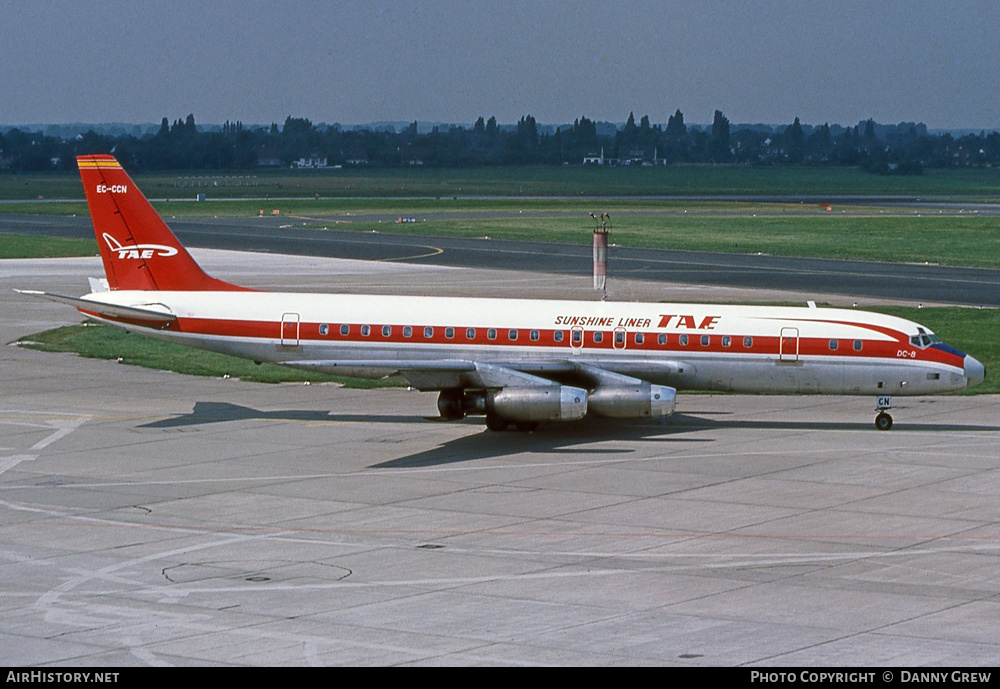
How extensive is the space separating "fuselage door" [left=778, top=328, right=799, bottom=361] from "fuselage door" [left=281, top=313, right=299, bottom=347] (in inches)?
557

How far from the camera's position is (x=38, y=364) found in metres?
54.9

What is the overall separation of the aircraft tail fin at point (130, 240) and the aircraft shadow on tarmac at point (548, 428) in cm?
420

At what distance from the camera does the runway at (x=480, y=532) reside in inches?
893

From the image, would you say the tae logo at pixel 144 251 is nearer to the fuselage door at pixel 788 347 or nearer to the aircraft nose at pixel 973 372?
the fuselage door at pixel 788 347

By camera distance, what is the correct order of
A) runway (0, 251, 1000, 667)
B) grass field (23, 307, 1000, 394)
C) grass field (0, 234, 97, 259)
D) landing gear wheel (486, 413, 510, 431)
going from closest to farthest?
1. runway (0, 251, 1000, 667)
2. landing gear wheel (486, 413, 510, 431)
3. grass field (23, 307, 1000, 394)
4. grass field (0, 234, 97, 259)

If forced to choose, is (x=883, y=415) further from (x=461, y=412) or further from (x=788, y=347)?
(x=461, y=412)

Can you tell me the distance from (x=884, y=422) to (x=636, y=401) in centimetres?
770

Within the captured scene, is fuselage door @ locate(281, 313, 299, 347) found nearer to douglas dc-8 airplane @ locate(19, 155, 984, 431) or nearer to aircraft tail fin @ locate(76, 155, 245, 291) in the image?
douglas dc-8 airplane @ locate(19, 155, 984, 431)

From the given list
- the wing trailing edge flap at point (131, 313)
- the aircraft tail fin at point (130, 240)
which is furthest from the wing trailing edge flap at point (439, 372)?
the aircraft tail fin at point (130, 240)

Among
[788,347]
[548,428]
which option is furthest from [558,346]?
[788,347]

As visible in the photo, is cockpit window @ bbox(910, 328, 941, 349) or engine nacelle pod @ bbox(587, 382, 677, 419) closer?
engine nacelle pod @ bbox(587, 382, 677, 419)

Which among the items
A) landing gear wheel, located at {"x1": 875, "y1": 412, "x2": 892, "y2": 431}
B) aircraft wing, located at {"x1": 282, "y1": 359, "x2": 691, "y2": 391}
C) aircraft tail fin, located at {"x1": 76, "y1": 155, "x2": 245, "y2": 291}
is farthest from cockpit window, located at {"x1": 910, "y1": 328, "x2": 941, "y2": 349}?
aircraft tail fin, located at {"x1": 76, "y1": 155, "x2": 245, "y2": 291}

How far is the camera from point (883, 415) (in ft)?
141

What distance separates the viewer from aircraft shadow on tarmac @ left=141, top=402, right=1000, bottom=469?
39781 millimetres
